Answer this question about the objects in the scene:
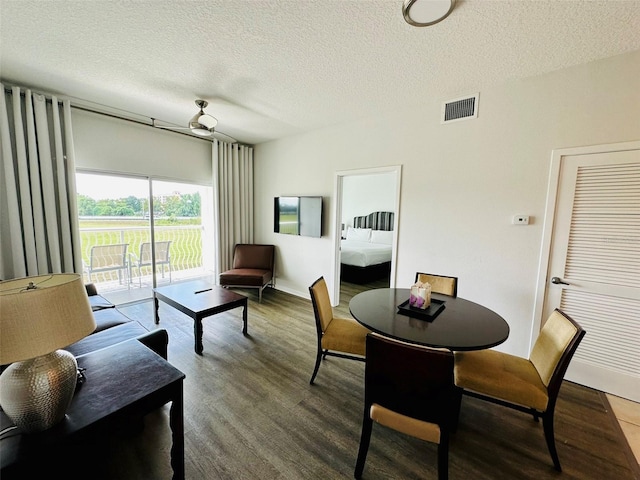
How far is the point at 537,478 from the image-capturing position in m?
1.46

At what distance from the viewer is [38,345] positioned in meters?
0.88

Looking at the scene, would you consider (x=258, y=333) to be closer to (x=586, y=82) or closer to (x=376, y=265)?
(x=376, y=265)

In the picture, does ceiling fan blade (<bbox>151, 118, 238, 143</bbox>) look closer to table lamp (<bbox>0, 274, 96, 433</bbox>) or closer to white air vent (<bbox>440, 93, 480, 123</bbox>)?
white air vent (<bbox>440, 93, 480, 123</bbox>)

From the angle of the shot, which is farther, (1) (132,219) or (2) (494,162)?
(1) (132,219)

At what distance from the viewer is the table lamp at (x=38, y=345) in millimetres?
849

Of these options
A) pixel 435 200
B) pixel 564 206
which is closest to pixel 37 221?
pixel 435 200

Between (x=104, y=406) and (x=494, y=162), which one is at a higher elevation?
(x=494, y=162)

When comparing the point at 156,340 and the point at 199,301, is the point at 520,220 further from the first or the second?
the point at 199,301

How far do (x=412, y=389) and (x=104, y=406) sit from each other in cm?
134

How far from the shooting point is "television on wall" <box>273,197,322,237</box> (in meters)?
4.09

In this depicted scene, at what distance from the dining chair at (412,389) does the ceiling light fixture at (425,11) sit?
1.93 m

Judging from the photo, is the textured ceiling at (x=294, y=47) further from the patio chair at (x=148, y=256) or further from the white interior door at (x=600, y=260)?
the patio chair at (x=148, y=256)

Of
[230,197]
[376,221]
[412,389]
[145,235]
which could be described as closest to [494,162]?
[412,389]

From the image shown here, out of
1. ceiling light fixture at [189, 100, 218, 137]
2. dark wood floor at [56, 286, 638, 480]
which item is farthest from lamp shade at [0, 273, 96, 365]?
ceiling light fixture at [189, 100, 218, 137]
